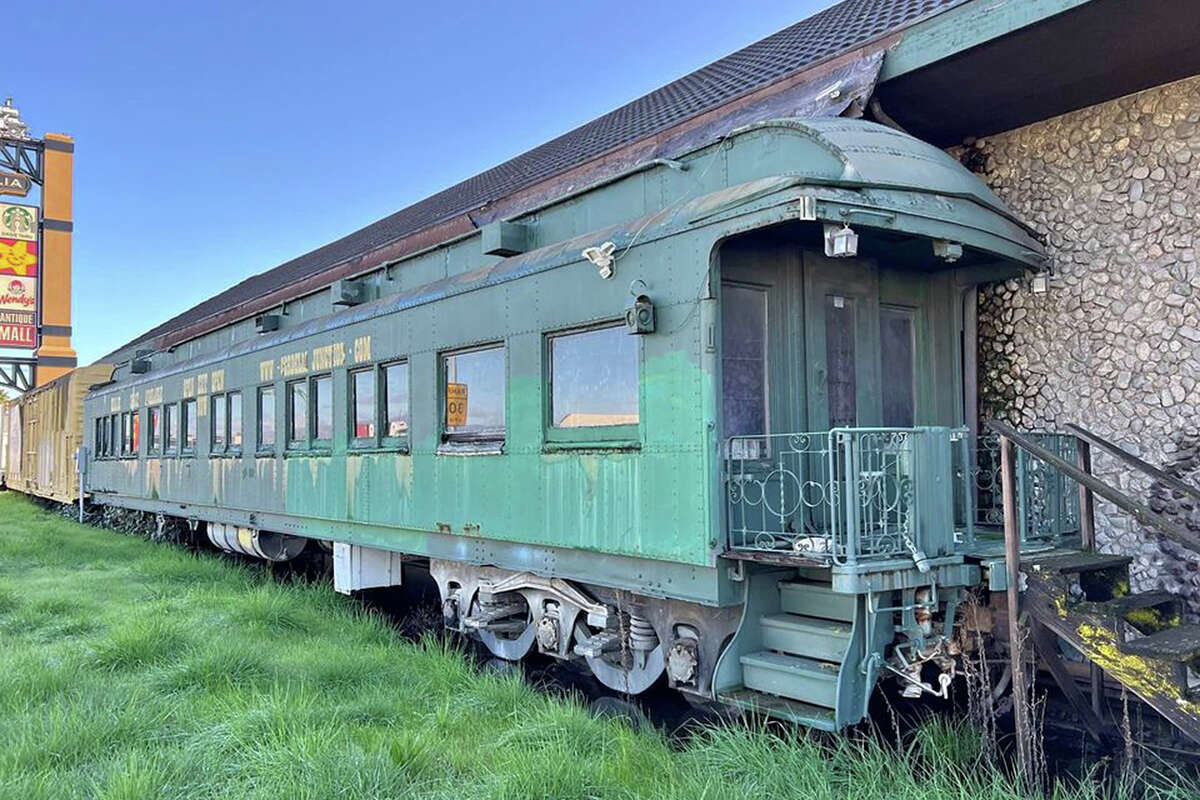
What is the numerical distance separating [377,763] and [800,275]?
12.0 ft

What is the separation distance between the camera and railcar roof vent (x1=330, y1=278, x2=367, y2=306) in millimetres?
A: 9188

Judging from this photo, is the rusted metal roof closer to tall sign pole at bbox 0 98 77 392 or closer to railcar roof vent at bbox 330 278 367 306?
railcar roof vent at bbox 330 278 367 306

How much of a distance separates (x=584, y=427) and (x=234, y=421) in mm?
7280

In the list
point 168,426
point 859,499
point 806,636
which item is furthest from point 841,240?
point 168,426

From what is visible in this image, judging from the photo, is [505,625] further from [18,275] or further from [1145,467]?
[18,275]

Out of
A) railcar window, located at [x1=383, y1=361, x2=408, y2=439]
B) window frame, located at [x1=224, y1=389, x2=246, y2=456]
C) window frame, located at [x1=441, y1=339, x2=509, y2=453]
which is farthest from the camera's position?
window frame, located at [x1=224, y1=389, x2=246, y2=456]

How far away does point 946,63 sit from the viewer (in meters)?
6.18

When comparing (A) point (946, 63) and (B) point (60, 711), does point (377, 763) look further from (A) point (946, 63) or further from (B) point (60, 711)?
(A) point (946, 63)

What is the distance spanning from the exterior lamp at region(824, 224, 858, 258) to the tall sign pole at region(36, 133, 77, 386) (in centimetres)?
3641

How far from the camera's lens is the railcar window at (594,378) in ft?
18.7

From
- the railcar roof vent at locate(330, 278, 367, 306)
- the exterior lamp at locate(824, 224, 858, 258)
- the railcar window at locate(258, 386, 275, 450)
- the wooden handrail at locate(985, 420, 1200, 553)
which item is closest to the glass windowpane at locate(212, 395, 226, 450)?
the railcar window at locate(258, 386, 275, 450)

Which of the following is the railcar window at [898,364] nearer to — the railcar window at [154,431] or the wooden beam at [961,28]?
the wooden beam at [961,28]

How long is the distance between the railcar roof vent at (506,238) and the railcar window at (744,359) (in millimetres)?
2026

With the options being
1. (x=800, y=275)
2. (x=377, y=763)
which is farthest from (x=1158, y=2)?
(x=377, y=763)
